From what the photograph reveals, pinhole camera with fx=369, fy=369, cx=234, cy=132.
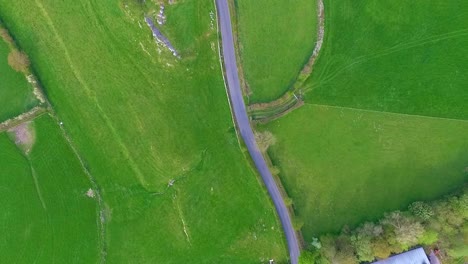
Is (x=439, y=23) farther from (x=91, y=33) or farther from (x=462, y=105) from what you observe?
(x=91, y=33)

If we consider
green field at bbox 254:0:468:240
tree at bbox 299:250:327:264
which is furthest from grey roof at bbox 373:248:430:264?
tree at bbox 299:250:327:264

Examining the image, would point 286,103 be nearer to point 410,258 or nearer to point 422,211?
point 422,211

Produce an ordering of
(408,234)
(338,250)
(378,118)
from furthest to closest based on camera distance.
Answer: (378,118) → (338,250) → (408,234)

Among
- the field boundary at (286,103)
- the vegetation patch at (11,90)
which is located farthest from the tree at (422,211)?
the vegetation patch at (11,90)

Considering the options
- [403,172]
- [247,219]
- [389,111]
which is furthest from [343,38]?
[247,219]

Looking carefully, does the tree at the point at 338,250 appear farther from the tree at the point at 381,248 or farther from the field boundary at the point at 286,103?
the field boundary at the point at 286,103

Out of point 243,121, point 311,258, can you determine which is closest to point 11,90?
point 243,121
